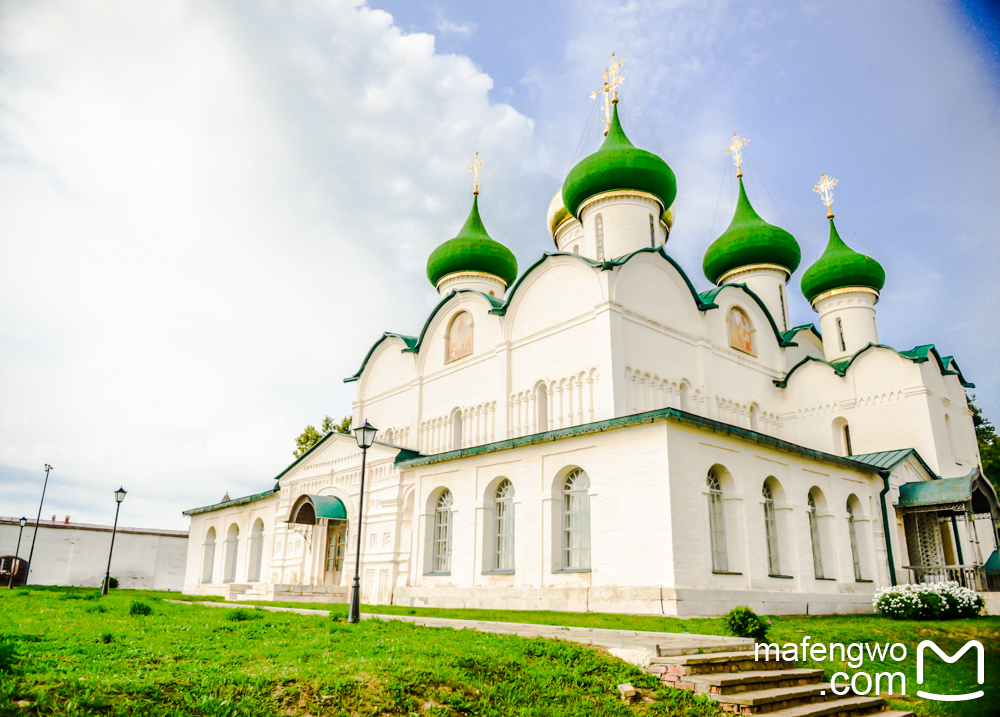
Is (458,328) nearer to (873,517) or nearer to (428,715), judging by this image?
(873,517)

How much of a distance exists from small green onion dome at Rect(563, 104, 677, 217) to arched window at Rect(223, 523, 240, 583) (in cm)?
1697

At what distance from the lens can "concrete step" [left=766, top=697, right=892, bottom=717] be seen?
6.14m

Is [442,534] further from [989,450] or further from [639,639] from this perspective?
[989,450]

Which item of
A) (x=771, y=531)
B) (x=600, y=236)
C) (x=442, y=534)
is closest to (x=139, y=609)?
(x=442, y=534)


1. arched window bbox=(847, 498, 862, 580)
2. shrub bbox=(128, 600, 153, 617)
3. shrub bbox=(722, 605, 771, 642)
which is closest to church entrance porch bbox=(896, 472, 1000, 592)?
arched window bbox=(847, 498, 862, 580)

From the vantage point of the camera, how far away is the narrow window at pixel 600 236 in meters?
18.5

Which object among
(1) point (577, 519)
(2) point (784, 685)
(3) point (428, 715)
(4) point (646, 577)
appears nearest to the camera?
(3) point (428, 715)

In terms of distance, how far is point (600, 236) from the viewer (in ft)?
61.6

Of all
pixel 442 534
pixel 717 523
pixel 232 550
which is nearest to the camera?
pixel 717 523

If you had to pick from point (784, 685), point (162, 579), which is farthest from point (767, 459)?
point (162, 579)

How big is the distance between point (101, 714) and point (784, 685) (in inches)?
235

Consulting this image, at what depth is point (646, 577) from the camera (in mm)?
11820

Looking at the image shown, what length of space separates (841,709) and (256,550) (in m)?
21.2

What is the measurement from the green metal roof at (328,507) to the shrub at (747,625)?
40.1 feet
